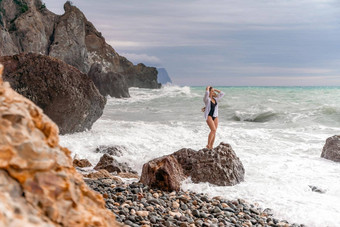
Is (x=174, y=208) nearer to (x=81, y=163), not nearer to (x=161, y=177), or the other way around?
(x=161, y=177)

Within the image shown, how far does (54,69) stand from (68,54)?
149ft

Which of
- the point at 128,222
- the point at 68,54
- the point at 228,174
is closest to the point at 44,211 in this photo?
the point at 128,222

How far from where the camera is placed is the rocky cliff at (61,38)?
141ft

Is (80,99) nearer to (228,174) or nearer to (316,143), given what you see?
(228,174)

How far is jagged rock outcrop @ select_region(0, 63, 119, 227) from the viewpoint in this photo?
150 centimetres

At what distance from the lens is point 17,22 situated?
43344mm

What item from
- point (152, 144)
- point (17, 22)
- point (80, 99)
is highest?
point (17, 22)

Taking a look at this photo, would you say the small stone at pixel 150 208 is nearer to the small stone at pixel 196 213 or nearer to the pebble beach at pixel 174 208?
the pebble beach at pixel 174 208

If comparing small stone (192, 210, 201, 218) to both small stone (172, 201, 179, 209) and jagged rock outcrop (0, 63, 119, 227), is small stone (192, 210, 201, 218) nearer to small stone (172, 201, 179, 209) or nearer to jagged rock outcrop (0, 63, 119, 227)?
small stone (172, 201, 179, 209)

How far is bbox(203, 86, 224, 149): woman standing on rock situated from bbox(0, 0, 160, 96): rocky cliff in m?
27.5

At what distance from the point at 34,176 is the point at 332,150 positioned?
9.20 m

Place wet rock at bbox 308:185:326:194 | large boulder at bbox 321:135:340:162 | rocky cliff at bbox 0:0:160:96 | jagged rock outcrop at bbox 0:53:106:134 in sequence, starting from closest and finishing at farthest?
wet rock at bbox 308:185:326:194 → large boulder at bbox 321:135:340:162 → jagged rock outcrop at bbox 0:53:106:134 → rocky cliff at bbox 0:0:160:96

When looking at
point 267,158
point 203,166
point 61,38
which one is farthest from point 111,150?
point 61,38

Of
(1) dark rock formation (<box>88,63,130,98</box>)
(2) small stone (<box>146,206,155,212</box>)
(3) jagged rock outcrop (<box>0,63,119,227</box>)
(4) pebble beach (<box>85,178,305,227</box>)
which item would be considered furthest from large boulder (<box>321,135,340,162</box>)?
(1) dark rock formation (<box>88,63,130,98</box>)
